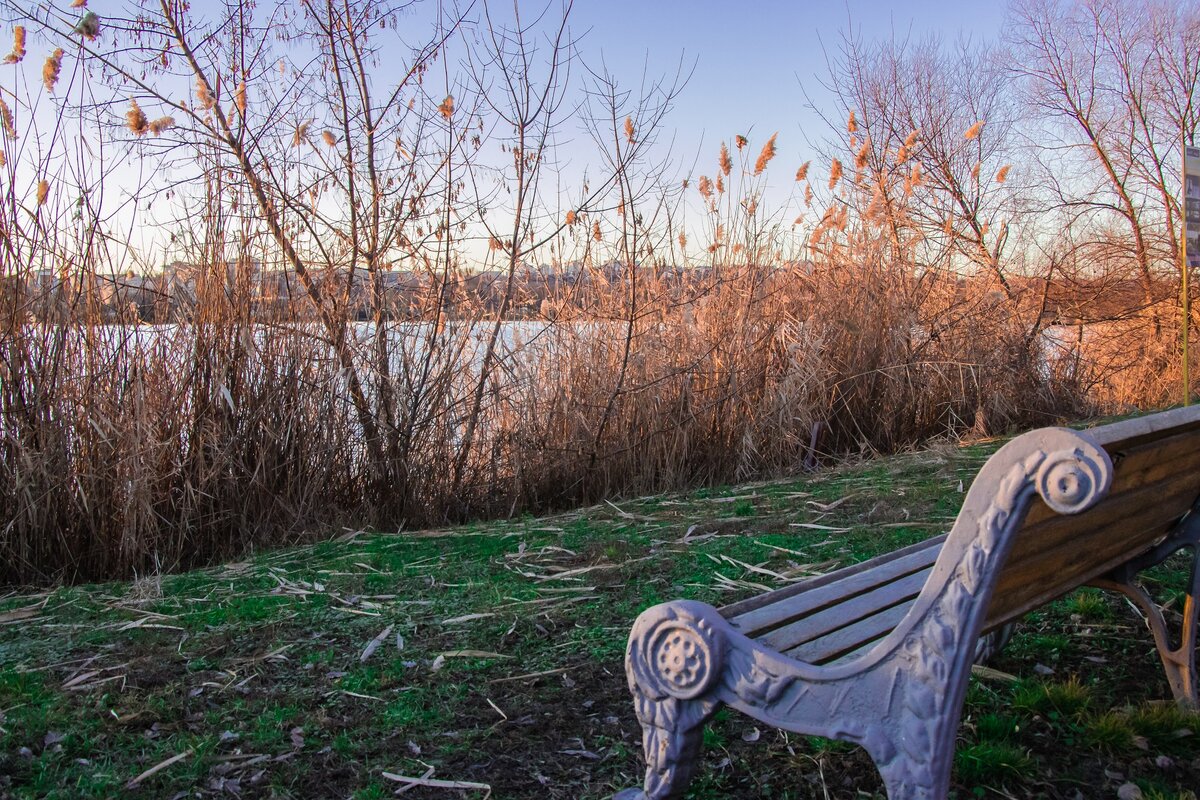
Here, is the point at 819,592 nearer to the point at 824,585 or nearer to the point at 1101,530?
the point at 824,585

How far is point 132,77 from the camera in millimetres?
5059

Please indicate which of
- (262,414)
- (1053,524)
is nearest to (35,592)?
(262,414)

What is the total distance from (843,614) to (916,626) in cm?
54

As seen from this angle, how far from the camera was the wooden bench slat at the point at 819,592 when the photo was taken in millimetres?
1893

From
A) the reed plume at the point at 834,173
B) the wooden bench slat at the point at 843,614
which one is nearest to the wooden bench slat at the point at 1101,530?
the wooden bench slat at the point at 843,614

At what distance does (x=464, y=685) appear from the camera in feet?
8.87

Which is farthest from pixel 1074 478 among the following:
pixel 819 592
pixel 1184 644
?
pixel 1184 644

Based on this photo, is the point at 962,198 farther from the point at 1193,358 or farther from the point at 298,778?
the point at 298,778

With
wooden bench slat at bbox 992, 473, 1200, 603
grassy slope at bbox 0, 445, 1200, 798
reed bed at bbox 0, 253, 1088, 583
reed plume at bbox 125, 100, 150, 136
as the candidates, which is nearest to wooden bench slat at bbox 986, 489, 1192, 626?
wooden bench slat at bbox 992, 473, 1200, 603

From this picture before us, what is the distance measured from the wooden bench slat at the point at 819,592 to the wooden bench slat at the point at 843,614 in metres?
0.01

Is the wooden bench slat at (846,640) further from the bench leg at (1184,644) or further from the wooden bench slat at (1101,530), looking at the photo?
the bench leg at (1184,644)

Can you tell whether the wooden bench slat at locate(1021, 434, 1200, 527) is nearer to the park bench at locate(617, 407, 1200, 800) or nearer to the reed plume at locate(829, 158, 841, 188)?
the park bench at locate(617, 407, 1200, 800)

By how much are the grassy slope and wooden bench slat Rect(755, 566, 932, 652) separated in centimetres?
43

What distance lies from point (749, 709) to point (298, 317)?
12.6 ft
